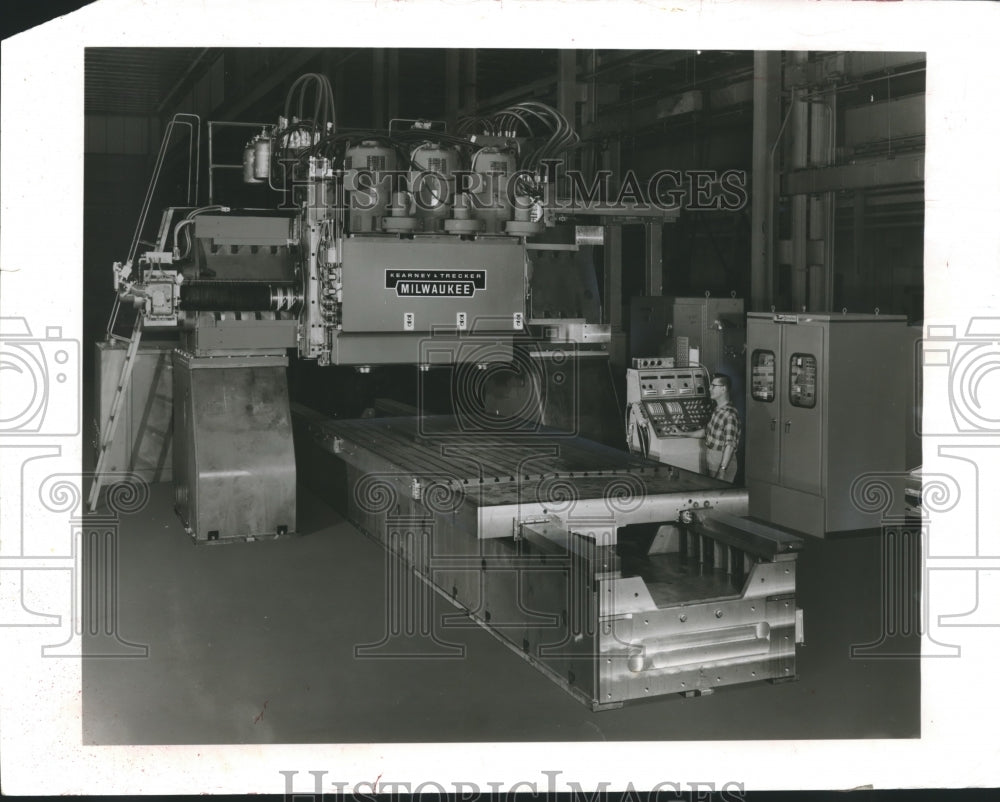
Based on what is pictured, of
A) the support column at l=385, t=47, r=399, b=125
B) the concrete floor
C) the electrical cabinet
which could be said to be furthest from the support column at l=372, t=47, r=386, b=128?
the concrete floor

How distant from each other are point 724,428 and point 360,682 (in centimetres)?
238

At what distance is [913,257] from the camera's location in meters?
6.86

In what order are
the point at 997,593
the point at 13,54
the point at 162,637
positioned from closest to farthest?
the point at 13,54 < the point at 997,593 < the point at 162,637

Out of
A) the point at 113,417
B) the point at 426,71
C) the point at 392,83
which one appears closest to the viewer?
the point at 113,417

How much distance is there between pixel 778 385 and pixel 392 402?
7.23 feet

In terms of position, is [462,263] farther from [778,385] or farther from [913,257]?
[913,257]

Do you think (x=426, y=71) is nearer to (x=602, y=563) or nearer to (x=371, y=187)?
(x=371, y=187)

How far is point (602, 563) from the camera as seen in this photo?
9.44ft

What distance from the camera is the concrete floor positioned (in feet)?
9.77

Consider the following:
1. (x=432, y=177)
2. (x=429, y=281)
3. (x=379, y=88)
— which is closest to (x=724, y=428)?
(x=429, y=281)

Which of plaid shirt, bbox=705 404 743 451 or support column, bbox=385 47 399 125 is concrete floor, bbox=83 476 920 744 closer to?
plaid shirt, bbox=705 404 743 451

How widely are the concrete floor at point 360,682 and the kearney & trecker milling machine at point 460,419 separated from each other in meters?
0.12

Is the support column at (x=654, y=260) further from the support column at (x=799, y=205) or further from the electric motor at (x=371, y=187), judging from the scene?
the electric motor at (x=371, y=187)

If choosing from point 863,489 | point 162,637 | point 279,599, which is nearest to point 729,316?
point 863,489
